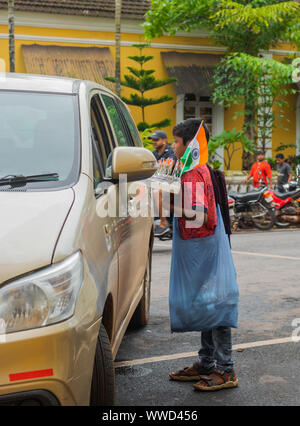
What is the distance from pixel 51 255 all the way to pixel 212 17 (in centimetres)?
1839

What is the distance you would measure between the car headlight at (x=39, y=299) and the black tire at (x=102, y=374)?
21.9 inches

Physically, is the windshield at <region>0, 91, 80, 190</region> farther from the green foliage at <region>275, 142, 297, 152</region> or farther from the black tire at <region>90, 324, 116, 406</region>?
the green foliage at <region>275, 142, 297, 152</region>

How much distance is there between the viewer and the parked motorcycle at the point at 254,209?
15.6 metres

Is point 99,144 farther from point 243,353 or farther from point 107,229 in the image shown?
point 243,353

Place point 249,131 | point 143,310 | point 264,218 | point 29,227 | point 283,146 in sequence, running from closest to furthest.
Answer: point 29,227, point 143,310, point 264,218, point 249,131, point 283,146

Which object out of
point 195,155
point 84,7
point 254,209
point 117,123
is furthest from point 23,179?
point 84,7

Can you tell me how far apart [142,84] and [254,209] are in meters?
7.50

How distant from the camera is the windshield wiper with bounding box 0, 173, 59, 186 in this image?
348 centimetres

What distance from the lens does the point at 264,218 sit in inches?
618

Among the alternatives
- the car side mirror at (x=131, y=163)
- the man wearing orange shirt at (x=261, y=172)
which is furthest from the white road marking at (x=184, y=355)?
the man wearing orange shirt at (x=261, y=172)

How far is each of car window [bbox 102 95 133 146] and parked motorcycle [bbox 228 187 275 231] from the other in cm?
1023

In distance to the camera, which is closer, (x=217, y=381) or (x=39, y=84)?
(x=39, y=84)

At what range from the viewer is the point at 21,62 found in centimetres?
2144

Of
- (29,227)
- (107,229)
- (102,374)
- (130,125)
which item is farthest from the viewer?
(130,125)
